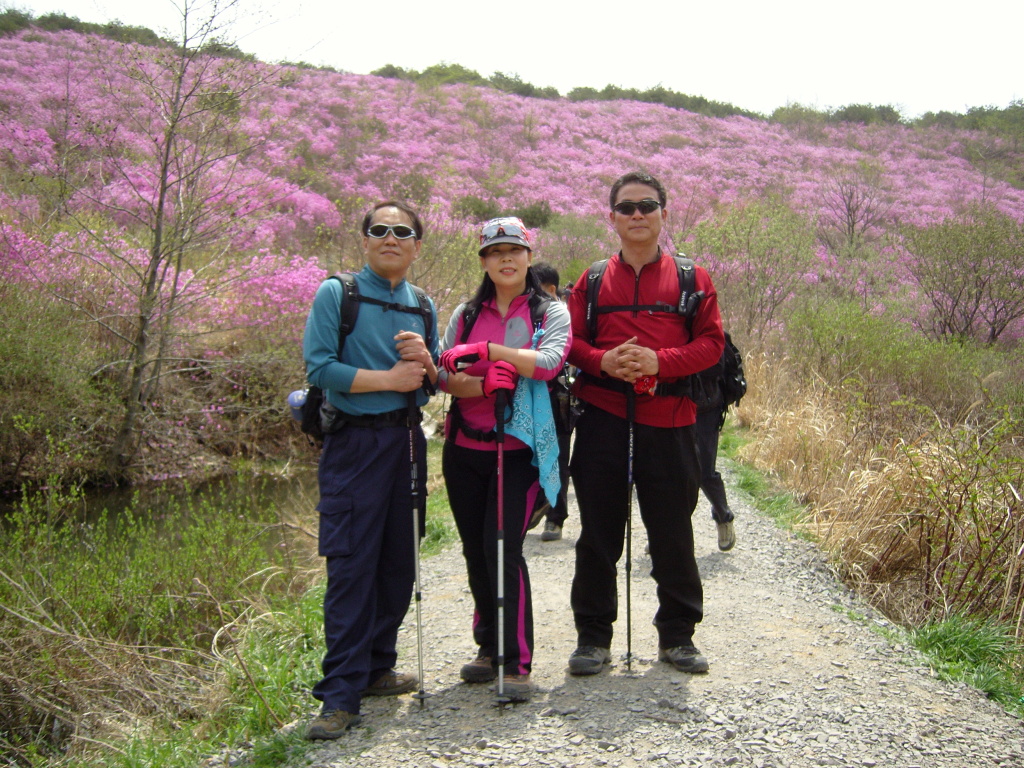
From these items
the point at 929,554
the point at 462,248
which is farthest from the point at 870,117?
the point at 929,554

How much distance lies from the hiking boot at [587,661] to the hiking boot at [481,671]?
34 cm

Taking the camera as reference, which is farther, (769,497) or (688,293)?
(769,497)

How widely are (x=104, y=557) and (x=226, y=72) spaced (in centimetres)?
592

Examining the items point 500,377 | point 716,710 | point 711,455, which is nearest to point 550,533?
point 711,455

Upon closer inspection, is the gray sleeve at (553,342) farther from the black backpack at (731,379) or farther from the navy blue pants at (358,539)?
the black backpack at (731,379)

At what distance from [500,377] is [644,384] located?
608 mm

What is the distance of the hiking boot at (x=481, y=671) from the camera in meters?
3.38

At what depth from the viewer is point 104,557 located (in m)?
5.84

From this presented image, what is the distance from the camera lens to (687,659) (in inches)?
136

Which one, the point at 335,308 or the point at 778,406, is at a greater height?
the point at 335,308

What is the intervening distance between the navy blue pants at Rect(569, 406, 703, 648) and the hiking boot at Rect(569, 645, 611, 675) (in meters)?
0.04

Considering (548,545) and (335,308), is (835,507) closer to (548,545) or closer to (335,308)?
(548,545)

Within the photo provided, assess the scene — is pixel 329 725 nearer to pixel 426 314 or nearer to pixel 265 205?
pixel 426 314

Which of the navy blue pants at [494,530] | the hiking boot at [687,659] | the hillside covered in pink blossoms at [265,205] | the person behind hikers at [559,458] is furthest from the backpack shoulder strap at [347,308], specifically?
the hillside covered in pink blossoms at [265,205]
